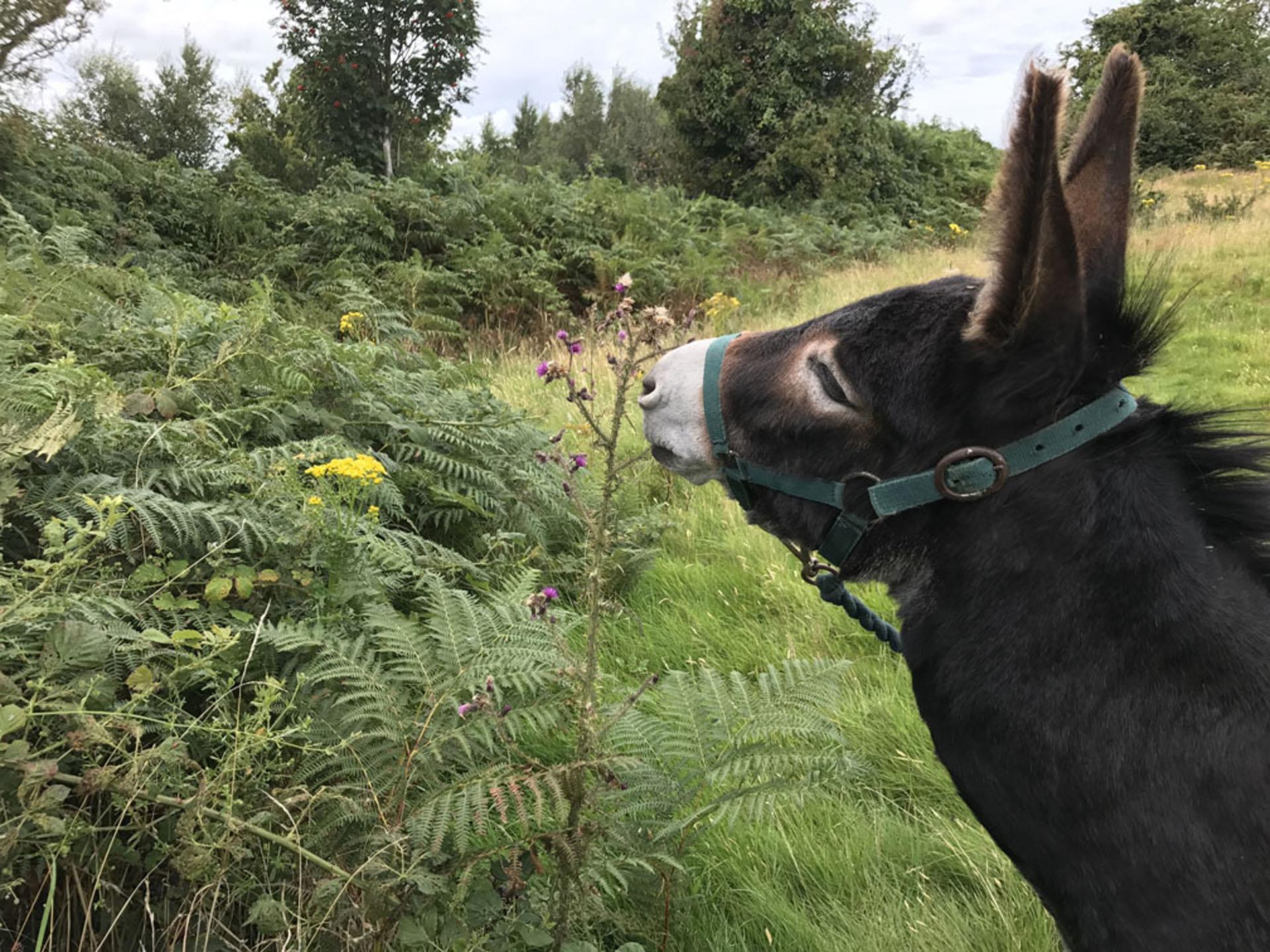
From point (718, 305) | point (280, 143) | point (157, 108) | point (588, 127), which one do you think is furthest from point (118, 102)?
point (718, 305)

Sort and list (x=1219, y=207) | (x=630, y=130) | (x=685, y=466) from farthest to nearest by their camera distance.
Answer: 1. (x=630, y=130)
2. (x=1219, y=207)
3. (x=685, y=466)

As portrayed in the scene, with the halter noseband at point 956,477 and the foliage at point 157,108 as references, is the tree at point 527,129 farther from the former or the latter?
the halter noseband at point 956,477

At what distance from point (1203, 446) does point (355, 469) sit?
2294mm

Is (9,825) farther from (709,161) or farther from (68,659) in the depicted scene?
(709,161)

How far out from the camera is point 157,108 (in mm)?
27688

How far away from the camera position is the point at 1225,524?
1.32 metres

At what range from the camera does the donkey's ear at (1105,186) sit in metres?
1.31

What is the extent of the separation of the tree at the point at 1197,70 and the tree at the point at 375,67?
21270 millimetres

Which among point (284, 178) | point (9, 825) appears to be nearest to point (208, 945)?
point (9, 825)

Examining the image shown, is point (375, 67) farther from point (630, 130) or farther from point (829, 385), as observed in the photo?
point (630, 130)

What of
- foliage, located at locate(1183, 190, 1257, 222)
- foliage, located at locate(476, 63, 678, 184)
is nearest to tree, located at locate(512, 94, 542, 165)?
foliage, located at locate(476, 63, 678, 184)

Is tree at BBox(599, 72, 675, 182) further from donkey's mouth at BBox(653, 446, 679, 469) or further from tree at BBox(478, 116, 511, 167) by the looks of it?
donkey's mouth at BBox(653, 446, 679, 469)

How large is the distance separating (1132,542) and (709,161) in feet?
74.7

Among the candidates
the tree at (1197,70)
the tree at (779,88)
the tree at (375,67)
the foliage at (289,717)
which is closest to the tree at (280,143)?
the tree at (375,67)
